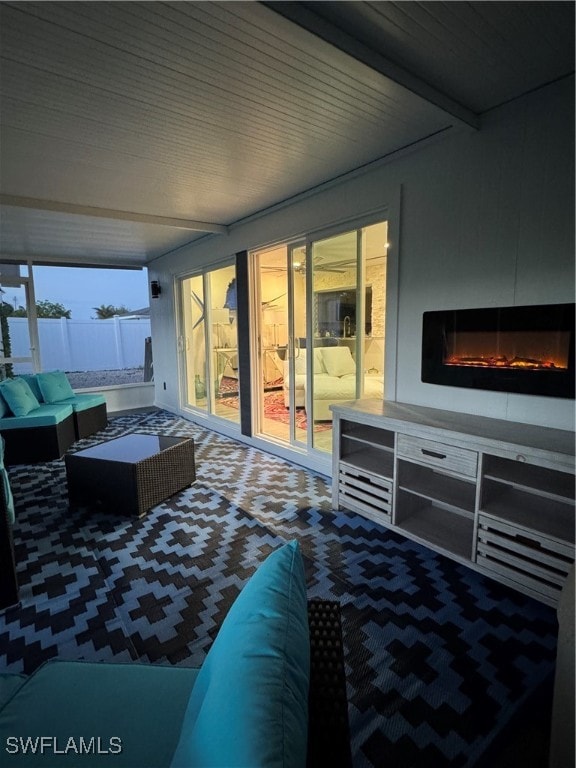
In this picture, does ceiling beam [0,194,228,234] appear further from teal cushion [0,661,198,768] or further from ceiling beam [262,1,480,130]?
teal cushion [0,661,198,768]

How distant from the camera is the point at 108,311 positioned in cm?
784

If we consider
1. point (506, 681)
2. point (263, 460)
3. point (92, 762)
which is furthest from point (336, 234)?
point (92, 762)

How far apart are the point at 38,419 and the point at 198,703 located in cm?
421

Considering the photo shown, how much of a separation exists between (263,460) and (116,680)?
124 inches

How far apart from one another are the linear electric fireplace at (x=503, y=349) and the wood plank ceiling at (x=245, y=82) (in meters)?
1.16

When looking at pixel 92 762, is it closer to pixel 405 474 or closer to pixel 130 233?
pixel 405 474

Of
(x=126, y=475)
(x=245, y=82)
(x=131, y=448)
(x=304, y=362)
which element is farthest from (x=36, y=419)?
(x=245, y=82)

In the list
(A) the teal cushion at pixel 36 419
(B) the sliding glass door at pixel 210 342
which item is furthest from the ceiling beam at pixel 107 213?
(A) the teal cushion at pixel 36 419

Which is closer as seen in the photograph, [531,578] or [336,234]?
[531,578]

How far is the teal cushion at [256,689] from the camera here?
1.78 ft

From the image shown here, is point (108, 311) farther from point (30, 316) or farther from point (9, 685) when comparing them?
point (9, 685)

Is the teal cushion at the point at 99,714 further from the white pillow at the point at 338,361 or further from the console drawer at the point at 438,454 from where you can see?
the white pillow at the point at 338,361

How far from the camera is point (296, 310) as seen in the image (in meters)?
4.01

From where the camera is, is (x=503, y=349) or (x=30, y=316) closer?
(x=503, y=349)
